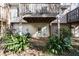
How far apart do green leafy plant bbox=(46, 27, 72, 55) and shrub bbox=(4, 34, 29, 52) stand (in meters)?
0.40

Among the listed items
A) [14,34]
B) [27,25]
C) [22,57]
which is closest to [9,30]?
[14,34]

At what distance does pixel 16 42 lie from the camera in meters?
2.02

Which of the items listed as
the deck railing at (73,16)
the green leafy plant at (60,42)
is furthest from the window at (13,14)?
the deck railing at (73,16)

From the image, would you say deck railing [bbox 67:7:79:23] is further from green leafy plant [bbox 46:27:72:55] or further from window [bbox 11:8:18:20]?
window [bbox 11:8:18:20]

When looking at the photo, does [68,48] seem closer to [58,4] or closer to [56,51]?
[56,51]

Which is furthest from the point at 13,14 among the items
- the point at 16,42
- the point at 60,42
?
the point at 60,42

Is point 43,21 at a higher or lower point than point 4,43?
higher

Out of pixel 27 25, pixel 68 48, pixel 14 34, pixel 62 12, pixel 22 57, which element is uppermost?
pixel 62 12

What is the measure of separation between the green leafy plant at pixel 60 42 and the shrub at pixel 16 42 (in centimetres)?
40

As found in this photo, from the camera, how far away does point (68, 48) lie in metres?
2.06

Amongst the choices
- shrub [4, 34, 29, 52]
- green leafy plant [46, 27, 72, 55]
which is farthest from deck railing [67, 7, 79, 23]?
shrub [4, 34, 29, 52]

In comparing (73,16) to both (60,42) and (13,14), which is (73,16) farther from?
(13,14)

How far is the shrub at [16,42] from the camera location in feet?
6.64

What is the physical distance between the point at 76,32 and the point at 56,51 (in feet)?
1.48
